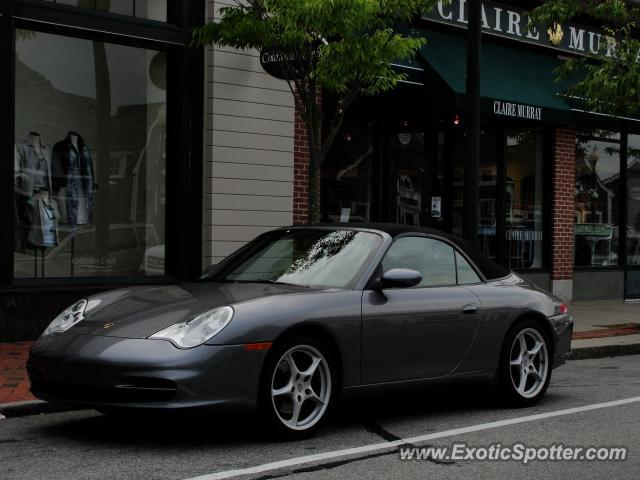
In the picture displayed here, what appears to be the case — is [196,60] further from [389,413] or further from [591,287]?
[591,287]

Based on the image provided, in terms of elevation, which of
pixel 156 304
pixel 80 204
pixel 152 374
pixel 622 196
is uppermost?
pixel 622 196

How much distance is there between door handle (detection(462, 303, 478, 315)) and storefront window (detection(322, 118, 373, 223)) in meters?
7.48

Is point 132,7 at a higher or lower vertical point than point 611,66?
higher

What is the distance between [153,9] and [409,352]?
23.1 ft

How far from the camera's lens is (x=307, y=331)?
19.9 ft

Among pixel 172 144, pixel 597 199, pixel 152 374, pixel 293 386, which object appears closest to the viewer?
pixel 152 374

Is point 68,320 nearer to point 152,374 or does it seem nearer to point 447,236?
point 152,374

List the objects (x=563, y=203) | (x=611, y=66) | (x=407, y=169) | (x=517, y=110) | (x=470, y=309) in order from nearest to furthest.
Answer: (x=470, y=309) → (x=611, y=66) → (x=517, y=110) → (x=407, y=169) → (x=563, y=203)

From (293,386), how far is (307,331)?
35 centimetres

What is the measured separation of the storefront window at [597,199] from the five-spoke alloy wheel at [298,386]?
43.1 ft

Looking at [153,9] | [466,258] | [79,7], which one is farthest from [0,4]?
[466,258]

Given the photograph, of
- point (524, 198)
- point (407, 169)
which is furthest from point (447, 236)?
point (524, 198)

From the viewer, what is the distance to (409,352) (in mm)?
6660

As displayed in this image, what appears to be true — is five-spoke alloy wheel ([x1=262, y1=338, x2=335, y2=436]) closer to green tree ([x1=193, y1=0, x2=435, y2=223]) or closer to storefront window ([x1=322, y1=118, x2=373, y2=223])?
green tree ([x1=193, y1=0, x2=435, y2=223])
